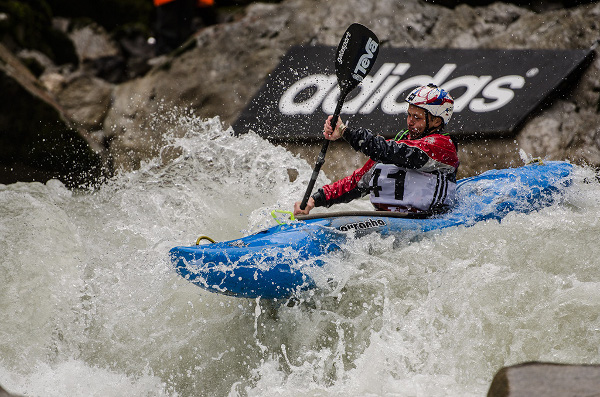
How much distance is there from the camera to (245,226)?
15.8ft

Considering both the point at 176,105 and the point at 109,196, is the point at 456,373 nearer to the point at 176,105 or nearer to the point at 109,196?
the point at 109,196

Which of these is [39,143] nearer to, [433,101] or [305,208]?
[305,208]

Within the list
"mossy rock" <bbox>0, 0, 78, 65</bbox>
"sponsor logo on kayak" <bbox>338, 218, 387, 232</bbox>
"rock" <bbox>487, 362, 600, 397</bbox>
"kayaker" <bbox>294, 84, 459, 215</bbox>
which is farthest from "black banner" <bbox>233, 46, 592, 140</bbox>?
"mossy rock" <bbox>0, 0, 78, 65</bbox>

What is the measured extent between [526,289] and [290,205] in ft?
A: 7.38

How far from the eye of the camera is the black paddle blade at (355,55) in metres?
3.88

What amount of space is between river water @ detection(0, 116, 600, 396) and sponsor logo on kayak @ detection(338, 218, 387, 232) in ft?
0.24

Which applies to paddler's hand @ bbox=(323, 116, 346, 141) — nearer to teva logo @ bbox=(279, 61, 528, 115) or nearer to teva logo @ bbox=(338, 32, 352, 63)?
teva logo @ bbox=(338, 32, 352, 63)

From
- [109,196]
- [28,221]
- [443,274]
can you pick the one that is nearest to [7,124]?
[109,196]

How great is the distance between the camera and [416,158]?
3516mm

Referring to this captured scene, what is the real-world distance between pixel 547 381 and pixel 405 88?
456 cm

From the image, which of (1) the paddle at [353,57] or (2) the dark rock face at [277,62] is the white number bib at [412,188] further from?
(2) the dark rock face at [277,62]

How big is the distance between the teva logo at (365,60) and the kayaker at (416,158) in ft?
1.43

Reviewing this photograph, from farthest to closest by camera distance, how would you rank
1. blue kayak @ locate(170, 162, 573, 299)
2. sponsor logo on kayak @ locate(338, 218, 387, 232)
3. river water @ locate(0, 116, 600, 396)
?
1. sponsor logo on kayak @ locate(338, 218, 387, 232)
2. blue kayak @ locate(170, 162, 573, 299)
3. river water @ locate(0, 116, 600, 396)

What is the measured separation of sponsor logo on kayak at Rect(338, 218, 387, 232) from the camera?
11.3ft
